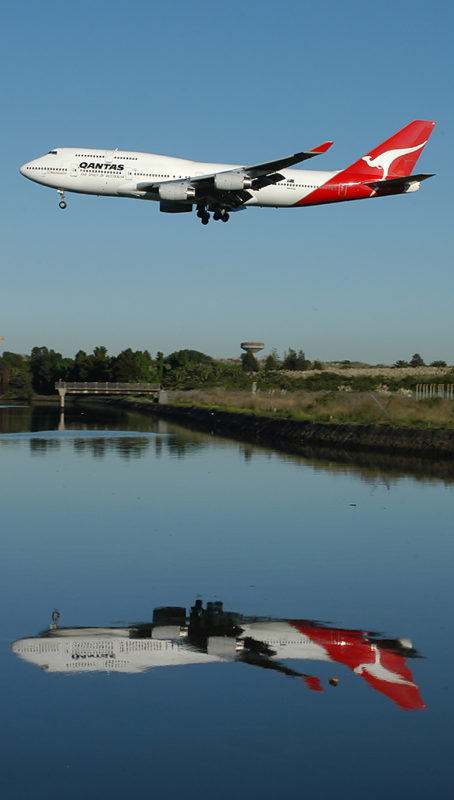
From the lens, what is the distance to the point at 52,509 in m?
25.9

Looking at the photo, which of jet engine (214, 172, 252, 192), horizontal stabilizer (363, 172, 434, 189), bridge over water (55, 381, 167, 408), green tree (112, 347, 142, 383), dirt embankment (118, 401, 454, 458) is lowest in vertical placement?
dirt embankment (118, 401, 454, 458)

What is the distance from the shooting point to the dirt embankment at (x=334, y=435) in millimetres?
43844

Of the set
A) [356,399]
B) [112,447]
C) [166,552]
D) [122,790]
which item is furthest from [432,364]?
[122,790]

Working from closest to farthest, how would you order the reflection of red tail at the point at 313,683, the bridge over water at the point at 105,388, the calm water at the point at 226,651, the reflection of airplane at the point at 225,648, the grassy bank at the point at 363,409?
the calm water at the point at 226,651
the reflection of red tail at the point at 313,683
the reflection of airplane at the point at 225,648
the grassy bank at the point at 363,409
the bridge over water at the point at 105,388

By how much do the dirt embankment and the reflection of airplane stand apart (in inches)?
1207

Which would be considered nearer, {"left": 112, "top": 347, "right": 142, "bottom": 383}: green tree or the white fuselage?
the white fuselage

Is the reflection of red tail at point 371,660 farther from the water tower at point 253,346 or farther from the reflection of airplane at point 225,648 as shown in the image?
the water tower at point 253,346

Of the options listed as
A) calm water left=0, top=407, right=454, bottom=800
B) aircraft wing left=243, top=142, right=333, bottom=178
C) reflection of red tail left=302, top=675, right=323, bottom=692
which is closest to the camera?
calm water left=0, top=407, right=454, bottom=800

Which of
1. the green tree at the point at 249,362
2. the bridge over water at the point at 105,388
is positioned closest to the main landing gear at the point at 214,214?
the bridge over water at the point at 105,388

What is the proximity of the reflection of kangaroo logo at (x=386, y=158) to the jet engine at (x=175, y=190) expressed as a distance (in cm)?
1533

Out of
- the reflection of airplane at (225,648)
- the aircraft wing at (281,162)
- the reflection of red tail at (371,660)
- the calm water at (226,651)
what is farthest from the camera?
the aircraft wing at (281,162)

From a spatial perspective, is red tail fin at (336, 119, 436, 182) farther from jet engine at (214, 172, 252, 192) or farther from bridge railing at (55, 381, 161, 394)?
bridge railing at (55, 381, 161, 394)

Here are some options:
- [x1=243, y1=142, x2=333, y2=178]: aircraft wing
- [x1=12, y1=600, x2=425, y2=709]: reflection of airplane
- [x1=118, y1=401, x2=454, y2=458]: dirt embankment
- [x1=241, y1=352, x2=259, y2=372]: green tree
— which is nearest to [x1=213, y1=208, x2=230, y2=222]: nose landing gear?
[x1=243, y1=142, x2=333, y2=178]: aircraft wing

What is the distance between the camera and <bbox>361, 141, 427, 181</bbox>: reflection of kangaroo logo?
5609 cm
